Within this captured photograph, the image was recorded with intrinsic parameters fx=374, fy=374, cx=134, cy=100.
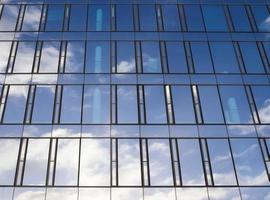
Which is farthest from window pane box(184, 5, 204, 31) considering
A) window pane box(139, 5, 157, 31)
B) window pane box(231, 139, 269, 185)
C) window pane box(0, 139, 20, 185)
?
window pane box(0, 139, 20, 185)

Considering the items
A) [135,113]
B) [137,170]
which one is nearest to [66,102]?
[135,113]

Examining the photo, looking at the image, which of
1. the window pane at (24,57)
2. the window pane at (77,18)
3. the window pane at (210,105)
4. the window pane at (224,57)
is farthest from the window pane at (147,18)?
the window pane at (24,57)

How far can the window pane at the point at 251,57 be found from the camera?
2684cm

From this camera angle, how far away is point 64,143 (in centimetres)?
2297

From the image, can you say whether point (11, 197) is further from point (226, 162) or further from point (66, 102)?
point (226, 162)

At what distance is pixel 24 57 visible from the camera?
2702 centimetres

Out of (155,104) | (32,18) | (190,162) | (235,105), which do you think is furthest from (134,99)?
(32,18)

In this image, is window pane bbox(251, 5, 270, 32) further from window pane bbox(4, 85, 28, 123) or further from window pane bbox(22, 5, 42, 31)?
window pane bbox(4, 85, 28, 123)

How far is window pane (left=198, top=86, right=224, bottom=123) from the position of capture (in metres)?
24.3

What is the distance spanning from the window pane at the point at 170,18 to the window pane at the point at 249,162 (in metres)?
10.4

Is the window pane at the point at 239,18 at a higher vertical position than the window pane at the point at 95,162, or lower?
higher

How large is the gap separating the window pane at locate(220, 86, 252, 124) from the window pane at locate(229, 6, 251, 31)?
5931mm

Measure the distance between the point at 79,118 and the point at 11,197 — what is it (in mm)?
6215

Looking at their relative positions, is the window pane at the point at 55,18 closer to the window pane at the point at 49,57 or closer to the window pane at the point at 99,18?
the window pane at the point at 49,57
